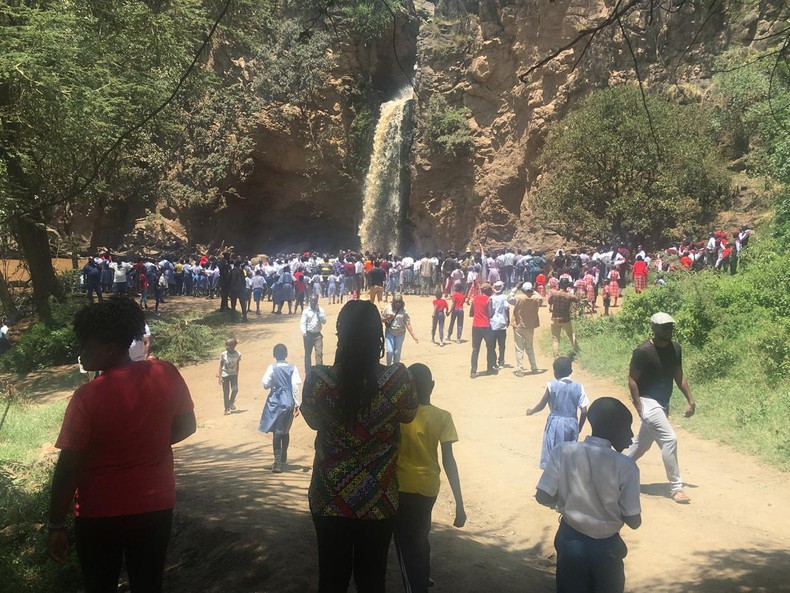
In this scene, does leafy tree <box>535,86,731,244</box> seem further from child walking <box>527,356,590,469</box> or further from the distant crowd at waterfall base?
child walking <box>527,356,590,469</box>

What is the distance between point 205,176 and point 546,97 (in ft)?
55.4

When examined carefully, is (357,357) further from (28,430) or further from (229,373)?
(28,430)

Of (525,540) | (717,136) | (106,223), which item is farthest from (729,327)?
(106,223)

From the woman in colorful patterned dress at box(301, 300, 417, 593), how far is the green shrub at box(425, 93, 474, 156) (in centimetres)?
3021

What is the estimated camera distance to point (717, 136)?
86.2 ft

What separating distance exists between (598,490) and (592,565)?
0.35 metres

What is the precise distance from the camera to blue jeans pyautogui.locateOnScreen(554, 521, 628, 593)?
3350 millimetres

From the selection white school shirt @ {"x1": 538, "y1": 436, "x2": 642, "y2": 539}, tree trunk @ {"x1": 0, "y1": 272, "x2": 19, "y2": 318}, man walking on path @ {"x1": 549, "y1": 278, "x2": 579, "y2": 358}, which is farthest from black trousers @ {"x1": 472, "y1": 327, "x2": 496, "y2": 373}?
tree trunk @ {"x1": 0, "y1": 272, "x2": 19, "y2": 318}

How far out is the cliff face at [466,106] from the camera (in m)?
27.5

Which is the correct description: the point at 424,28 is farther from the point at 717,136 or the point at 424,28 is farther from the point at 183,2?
the point at 183,2

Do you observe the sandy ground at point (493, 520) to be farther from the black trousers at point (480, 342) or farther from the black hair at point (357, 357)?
the black hair at point (357, 357)

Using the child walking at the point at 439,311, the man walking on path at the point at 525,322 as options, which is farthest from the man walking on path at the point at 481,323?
the child walking at the point at 439,311

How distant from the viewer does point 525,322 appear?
12.6m

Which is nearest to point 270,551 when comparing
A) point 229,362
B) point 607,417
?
point 607,417
